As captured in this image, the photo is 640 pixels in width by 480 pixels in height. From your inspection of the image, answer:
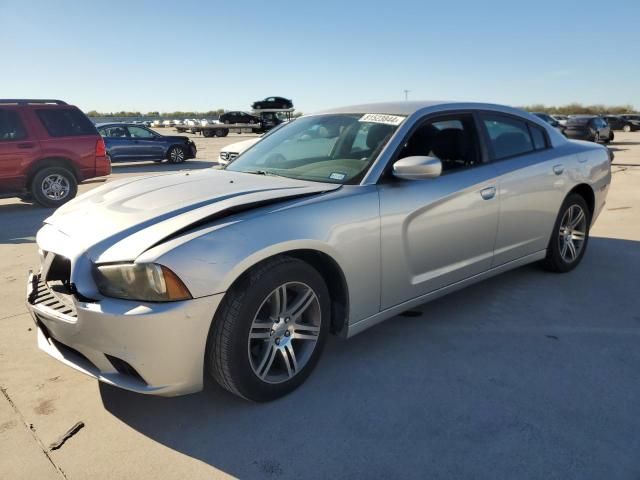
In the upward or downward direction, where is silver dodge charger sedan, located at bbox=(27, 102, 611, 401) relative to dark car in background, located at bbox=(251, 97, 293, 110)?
downward

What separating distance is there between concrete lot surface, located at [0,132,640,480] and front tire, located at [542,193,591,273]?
0.82 metres

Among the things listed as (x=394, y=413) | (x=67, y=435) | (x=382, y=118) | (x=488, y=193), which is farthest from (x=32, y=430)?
(x=488, y=193)

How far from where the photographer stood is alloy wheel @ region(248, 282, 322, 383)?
2.58 m

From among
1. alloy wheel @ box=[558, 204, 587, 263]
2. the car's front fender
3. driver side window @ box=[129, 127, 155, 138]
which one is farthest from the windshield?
driver side window @ box=[129, 127, 155, 138]

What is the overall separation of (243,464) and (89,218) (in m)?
1.56

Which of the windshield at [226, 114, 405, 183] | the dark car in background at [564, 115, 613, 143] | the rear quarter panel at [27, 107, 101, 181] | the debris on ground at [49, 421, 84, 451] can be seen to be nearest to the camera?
the debris on ground at [49, 421, 84, 451]

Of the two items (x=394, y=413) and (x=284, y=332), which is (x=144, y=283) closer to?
(x=284, y=332)

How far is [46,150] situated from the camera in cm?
856

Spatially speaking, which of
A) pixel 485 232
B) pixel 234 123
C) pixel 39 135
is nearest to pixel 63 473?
pixel 485 232

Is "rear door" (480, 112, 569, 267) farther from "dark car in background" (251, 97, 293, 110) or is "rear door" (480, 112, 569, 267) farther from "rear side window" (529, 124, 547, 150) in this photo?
"dark car in background" (251, 97, 293, 110)

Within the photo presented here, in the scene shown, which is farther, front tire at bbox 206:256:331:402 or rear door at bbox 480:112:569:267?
rear door at bbox 480:112:569:267

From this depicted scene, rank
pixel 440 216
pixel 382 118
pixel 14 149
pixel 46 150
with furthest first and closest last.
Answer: pixel 46 150 < pixel 14 149 < pixel 382 118 < pixel 440 216

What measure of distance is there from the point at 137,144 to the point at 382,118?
14142 mm

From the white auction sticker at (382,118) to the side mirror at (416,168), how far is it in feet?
1.51
